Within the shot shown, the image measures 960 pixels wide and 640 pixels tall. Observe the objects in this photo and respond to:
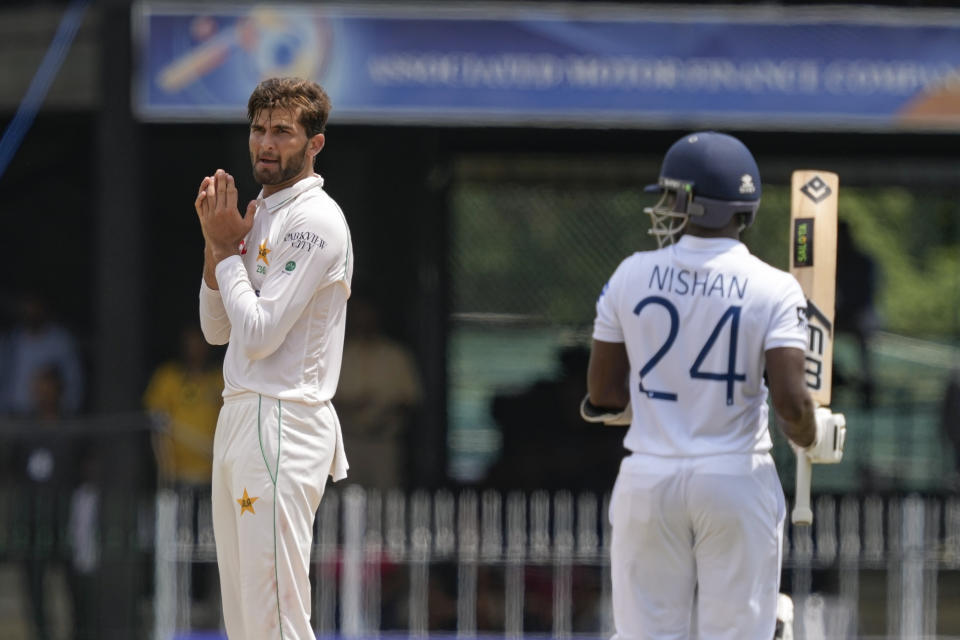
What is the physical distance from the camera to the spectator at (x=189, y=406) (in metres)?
8.80

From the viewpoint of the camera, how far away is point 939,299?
1052cm

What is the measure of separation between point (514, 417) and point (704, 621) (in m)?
5.67

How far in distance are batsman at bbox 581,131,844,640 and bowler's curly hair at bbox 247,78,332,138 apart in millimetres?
866

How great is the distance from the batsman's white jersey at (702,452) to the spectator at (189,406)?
4836mm

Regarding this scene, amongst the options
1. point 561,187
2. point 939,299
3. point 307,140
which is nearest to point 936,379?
point 939,299

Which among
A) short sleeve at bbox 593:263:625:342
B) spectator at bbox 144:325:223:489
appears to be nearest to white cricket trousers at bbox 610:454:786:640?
short sleeve at bbox 593:263:625:342

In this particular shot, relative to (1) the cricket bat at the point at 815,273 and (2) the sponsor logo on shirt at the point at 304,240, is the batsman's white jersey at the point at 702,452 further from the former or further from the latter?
(2) the sponsor logo on shirt at the point at 304,240

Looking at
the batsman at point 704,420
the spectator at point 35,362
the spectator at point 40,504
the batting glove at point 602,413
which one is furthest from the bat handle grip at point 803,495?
the spectator at point 35,362

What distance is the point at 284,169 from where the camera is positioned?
4117 mm

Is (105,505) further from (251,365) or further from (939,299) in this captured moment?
(939,299)

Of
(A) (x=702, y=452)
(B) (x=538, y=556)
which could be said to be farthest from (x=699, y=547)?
(B) (x=538, y=556)

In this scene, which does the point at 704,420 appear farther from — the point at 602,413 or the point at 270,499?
the point at 270,499

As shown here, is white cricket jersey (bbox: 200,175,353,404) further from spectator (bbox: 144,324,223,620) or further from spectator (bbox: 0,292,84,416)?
spectator (bbox: 0,292,84,416)

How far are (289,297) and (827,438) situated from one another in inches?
58.5
